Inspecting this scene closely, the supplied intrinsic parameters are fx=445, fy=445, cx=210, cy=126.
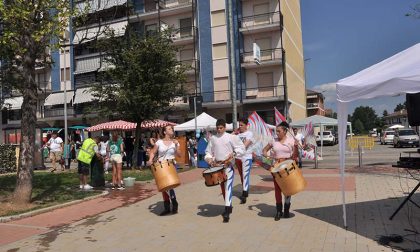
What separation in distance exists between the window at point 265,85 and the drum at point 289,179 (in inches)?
1285

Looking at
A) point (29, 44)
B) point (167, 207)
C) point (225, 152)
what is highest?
point (29, 44)

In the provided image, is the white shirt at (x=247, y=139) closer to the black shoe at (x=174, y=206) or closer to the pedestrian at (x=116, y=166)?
the black shoe at (x=174, y=206)

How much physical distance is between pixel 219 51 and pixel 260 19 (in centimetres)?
468

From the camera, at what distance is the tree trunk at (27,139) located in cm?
1030

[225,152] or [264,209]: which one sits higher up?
[225,152]

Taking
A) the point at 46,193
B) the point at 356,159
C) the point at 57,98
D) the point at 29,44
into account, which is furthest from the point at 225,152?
the point at 57,98

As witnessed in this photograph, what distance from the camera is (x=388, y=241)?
5945 mm

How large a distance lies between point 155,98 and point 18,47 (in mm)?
9760

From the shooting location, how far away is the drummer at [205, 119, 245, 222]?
26.0ft

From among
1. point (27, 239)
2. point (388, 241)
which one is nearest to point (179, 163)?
point (27, 239)

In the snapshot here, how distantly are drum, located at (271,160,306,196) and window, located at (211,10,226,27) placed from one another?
114 feet

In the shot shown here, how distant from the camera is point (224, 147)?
26.5 ft

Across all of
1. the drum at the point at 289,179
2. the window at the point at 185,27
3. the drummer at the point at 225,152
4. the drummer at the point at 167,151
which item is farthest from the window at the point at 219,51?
the drum at the point at 289,179

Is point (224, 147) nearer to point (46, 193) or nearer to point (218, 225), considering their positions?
point (218, 225)
